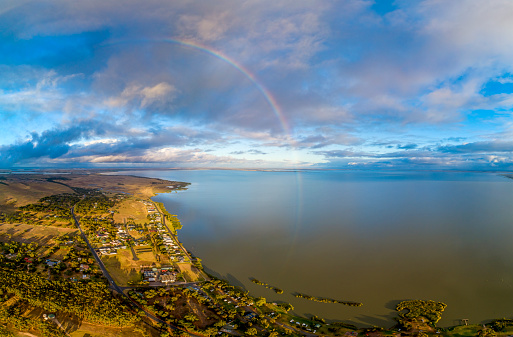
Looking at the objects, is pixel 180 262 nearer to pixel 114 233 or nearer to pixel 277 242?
pixel 277 242

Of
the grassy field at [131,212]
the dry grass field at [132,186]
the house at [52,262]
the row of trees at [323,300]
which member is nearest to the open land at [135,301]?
the house at [52,262]

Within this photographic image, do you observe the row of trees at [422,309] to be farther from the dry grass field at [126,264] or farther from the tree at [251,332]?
the dry grass field at [126,264]

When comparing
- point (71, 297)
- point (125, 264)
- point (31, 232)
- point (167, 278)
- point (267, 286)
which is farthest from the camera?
point (31, 232)

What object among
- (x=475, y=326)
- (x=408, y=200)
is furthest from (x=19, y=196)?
(x=408, y=200)

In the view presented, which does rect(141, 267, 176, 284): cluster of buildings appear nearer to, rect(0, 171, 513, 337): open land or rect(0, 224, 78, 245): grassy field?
rect(0, 171, 513, 337): open land

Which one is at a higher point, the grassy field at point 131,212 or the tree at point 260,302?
the grassy field at point 131,212

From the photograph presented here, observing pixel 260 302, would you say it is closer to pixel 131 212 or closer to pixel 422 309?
pixel 422 309

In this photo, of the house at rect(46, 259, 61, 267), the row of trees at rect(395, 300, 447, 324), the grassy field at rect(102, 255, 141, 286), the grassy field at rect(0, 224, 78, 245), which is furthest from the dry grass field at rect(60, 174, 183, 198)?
the row of trees at rect(395, 300, 447, 324)

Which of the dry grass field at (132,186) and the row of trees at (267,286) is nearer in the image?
the row of trees at (267,286)

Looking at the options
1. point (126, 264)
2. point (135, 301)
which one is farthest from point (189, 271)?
point (126, 264)

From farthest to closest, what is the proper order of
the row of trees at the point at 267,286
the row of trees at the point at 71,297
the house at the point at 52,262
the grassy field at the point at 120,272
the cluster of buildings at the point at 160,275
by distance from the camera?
the house at the point at 52,262, the grassy field at the point at 120,272, the cluster of buildings at the point at 160,275, the row of trees at the point at 267,286, the row of trees at the point at 71,297
